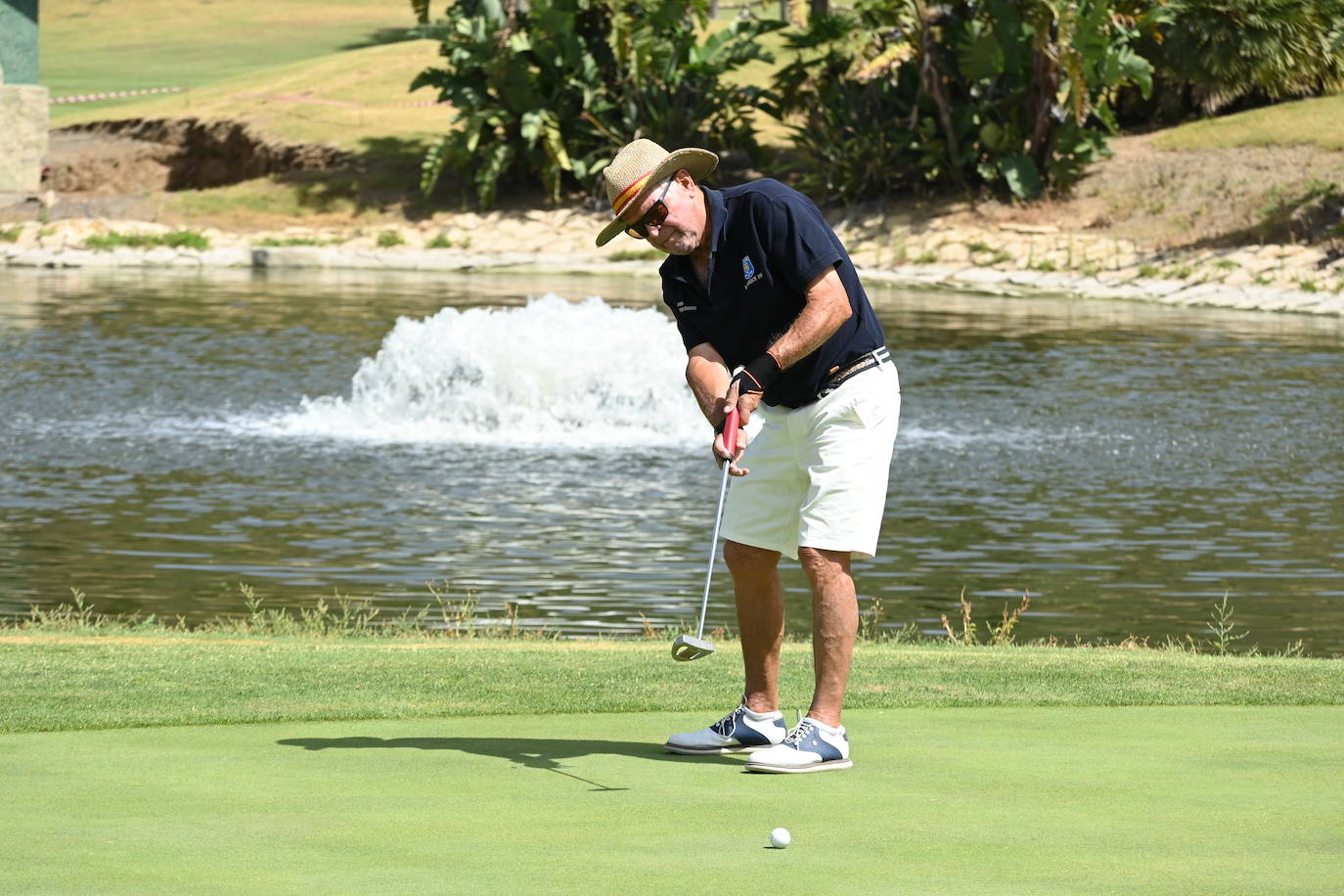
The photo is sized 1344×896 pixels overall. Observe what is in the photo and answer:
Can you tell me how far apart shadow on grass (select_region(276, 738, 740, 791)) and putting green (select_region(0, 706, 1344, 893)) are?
0.05 feet

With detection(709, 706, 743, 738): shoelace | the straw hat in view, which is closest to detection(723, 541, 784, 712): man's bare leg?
detection(709, 706, 743, 738): shoelace

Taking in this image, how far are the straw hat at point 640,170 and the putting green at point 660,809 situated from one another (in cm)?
161

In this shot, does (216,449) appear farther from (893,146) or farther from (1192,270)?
(893,146)

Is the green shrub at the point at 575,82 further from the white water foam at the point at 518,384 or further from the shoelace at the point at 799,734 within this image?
the shoelace at the point at 799,734

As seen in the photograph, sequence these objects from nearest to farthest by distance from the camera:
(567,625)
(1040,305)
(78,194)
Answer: (567,625)
(1040,305)
(78,194)

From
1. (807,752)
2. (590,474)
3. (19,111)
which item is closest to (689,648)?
(807,752)

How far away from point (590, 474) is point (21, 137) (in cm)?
3072

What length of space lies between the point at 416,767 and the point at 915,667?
9.96 ft

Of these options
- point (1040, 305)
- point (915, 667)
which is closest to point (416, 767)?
point (915, 667)

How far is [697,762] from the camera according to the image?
584cm

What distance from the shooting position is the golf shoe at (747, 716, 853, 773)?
566 centimetres

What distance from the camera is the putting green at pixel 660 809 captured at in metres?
4.32

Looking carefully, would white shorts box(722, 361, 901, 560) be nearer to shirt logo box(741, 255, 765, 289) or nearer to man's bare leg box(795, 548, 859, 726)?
man's bare leg box(795, 548, 859, 726)

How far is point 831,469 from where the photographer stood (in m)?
6.05
